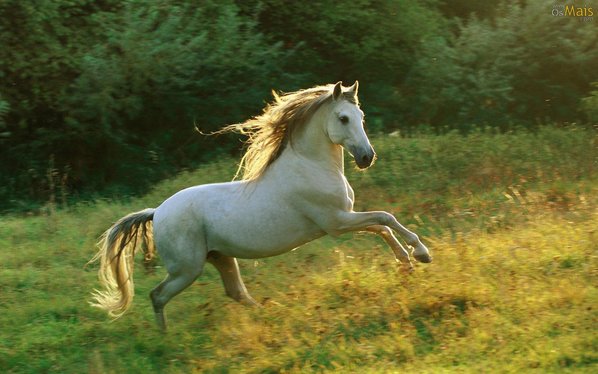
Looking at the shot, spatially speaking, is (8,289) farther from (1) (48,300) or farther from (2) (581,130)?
(2) (581,130)

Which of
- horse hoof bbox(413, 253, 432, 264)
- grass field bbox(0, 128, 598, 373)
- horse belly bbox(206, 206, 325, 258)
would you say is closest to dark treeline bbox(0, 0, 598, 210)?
grass field bbox(0, 128, 598, 373)

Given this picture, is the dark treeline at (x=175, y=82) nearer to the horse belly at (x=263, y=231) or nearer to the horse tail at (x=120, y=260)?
the horse tail at (x=120, y=260)

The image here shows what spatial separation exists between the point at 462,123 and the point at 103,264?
41.1 feet

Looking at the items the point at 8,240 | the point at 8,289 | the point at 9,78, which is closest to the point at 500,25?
the point at 9,78

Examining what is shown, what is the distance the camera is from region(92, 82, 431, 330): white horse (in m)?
7.50

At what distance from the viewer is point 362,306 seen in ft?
24.2

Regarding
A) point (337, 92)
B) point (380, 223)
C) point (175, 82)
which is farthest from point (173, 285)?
point (175, 82)

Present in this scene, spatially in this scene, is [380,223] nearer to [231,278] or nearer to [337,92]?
[337,92]

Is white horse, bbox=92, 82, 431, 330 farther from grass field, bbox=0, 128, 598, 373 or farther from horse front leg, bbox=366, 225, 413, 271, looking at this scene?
grass field, bbox=0, 128, 598, 373

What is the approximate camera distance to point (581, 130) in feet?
50.1

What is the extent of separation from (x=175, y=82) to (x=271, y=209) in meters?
11.7

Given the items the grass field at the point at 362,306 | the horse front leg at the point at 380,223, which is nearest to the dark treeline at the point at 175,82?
the grass field at the point at 362,306

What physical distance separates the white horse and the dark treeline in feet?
32.4

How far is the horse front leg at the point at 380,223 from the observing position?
725cm
